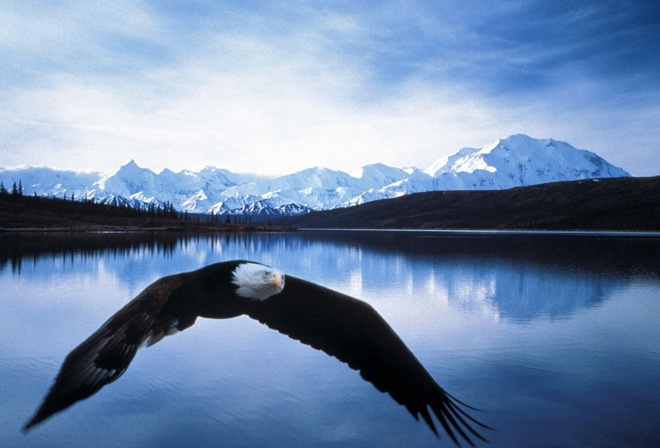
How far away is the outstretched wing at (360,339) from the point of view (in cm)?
510

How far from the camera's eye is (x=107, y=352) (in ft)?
13.6

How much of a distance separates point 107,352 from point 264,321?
221 cm

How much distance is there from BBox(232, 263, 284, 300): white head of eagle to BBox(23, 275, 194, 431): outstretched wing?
0.67 m

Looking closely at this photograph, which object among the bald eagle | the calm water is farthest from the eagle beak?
the calm water

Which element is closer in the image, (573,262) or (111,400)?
(111,400)

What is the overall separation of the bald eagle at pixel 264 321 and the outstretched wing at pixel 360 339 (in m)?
0.01

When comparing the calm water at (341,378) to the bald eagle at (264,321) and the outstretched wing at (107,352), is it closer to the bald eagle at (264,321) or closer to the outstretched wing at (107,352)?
the bald eagle at (264,321)

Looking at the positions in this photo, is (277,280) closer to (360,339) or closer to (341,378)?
(360,339)

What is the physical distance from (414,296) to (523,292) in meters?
5.71

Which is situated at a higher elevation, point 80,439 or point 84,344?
point 84,344

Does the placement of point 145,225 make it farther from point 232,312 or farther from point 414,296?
point 232,312

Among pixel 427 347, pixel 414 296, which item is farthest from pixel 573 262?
pixel 427 347

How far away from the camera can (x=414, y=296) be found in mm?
22562

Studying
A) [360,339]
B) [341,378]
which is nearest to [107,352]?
[360,339]
